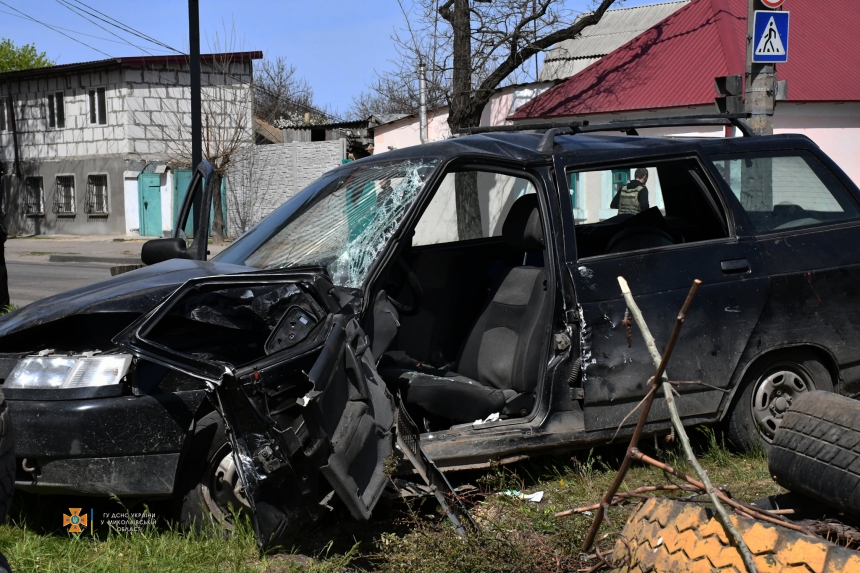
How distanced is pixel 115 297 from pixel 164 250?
1296 mm

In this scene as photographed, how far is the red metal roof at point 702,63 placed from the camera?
16031 millimetres

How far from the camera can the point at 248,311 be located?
12.8 ft

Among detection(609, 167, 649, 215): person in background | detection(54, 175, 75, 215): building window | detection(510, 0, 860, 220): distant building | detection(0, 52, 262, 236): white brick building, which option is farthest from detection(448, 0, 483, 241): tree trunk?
detection(54, 175, 75, 215): building window

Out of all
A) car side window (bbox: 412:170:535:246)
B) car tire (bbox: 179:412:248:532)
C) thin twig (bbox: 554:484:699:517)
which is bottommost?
car tire (bbox: 179:412:248:532)

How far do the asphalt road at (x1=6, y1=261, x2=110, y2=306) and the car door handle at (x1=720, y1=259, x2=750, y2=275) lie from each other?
10006 mm

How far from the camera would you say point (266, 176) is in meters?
26.3

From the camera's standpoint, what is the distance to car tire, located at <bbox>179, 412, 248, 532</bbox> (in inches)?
139

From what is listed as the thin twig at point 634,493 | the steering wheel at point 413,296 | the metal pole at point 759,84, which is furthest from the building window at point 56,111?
the thin twig at point 634,493

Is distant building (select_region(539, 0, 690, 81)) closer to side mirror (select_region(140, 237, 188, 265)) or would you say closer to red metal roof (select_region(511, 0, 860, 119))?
red metal roof (select_region(511, 0, 860, 119))

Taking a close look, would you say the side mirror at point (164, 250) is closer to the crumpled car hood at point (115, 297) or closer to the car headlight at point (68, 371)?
the crumpled car hood at point (115, 297)

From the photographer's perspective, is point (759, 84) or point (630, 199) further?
point (759, 84)

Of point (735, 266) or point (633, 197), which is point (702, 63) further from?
point (735, 266)

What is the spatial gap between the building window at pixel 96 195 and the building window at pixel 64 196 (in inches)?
48.1

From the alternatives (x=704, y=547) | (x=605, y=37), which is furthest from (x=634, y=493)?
(x=605, y=37)
